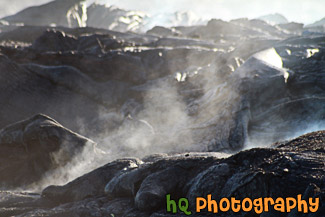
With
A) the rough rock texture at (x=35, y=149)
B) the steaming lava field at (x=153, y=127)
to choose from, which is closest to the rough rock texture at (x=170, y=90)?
the steaming lava field at (x=153, y=127)

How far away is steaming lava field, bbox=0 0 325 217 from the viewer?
760 cm

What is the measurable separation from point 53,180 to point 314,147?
45.4 feet

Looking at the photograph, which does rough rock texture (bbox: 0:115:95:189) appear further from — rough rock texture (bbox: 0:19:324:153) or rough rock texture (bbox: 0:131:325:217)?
rough rock texture (bbox: 0:131:325:217)

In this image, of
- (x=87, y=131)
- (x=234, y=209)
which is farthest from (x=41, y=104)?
(x=234, y=209)

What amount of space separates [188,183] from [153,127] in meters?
15.6

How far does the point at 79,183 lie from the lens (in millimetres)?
10672

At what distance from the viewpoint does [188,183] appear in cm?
822

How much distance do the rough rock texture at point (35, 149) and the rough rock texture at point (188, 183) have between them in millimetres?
5838

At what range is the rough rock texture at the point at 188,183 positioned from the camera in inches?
255

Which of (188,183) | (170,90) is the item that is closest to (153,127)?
(170,90)

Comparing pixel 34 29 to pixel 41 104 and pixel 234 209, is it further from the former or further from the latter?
pixel 234 209

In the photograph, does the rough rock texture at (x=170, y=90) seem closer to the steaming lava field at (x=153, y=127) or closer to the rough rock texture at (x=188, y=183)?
the steaming lava field at (x=153, y=127)

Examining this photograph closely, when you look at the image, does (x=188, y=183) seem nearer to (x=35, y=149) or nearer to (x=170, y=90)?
(x=35, y=149)

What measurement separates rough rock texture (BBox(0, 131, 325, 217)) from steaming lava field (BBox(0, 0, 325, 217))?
3 cm
